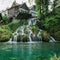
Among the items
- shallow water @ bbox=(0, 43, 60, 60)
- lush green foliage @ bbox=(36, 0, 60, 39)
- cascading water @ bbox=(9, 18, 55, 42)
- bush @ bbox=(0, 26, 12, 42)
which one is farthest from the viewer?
lush green foliage @ bbox=(36, 0, 60, 39)

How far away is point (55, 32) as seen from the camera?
36562 mm

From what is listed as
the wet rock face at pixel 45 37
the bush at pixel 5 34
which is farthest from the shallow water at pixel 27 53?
the wet rock face at pixel 45 37

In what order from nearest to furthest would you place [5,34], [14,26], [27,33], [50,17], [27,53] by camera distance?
1. [27,53]
2. [5,34]
3. [27,33]
4. [50,17]
5. [14,26]

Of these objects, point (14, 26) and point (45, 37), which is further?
point (14, 26)

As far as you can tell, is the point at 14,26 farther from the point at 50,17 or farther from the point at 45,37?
the point at 45,37

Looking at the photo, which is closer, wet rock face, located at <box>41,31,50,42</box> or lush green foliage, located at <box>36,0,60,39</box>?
wet rock face, located at <box>41,31,50,42</box>

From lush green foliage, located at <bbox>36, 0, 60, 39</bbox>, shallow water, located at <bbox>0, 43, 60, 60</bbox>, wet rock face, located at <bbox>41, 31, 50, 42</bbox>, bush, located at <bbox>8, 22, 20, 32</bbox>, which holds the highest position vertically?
lush green foliage, located at <bbox>36, 0, 60, 39</bbox>

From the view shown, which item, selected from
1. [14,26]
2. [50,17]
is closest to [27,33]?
[14,26]

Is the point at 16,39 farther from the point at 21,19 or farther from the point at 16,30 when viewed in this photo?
the point at 21,19

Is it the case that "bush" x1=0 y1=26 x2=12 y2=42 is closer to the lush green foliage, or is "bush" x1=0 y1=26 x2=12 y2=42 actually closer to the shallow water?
the lush green foliage

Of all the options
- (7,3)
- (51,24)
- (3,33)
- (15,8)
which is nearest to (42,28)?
(51,24)

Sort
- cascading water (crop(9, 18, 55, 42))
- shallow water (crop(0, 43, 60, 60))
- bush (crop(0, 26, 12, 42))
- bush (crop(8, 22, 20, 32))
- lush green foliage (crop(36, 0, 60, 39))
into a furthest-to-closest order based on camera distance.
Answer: bush (crop(8, 22, 20, 32))
lush green foliage (crop(36, 0, 60, 39))
cascading water (crop(9, 18, 55, 42))
bush (crop(0, 26, 12, 42))
shallow water (crop(0, 43, 60, 60))

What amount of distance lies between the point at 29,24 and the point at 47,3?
611 cm

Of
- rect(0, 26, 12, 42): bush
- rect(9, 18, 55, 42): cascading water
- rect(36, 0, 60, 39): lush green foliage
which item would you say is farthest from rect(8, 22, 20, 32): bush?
rect(36, 0, 60, 39): lush green foliage
